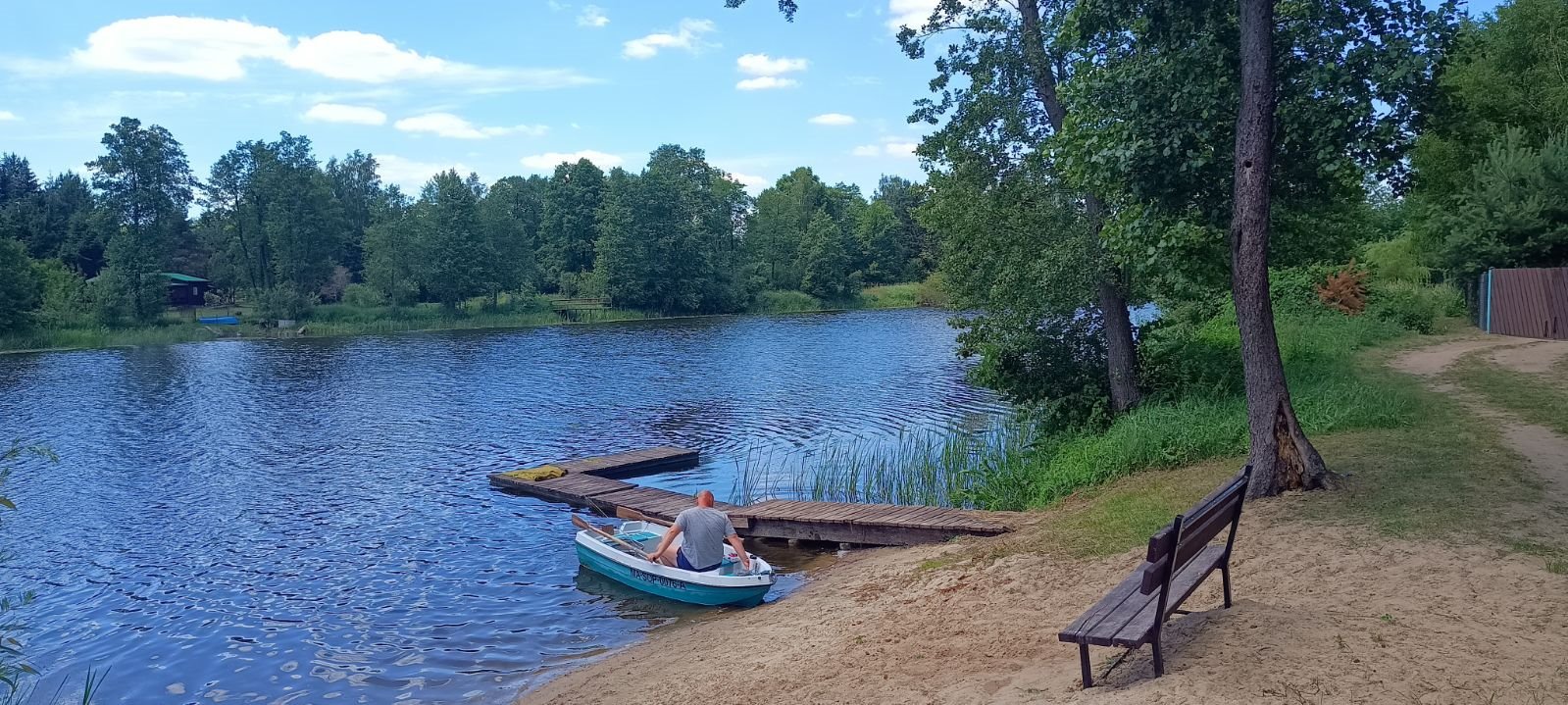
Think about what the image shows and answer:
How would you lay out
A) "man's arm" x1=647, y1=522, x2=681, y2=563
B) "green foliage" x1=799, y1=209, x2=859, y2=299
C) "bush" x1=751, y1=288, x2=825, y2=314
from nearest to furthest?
1. "man's arm" x1=647, y1=522, x2=681, y2=563
2. "bush" x1=751, y1=288, x2=825, y2=314
3. "green foliage" x1=799, y1=209, x2=859, y2=299

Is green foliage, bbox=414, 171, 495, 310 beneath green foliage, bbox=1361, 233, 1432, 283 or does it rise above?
above

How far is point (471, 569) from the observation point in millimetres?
15477

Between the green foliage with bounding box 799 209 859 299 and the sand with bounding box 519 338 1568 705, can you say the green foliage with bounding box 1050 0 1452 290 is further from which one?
the green foliage with bounding box 799 209 859 299

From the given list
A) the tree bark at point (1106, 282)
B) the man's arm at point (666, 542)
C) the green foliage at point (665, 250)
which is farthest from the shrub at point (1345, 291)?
the green foliage at point (665, 250)

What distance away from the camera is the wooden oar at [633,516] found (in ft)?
52.5

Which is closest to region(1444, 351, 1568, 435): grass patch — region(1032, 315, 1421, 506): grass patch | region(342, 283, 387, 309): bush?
region(1032, 315, 1421, 506): grass patch

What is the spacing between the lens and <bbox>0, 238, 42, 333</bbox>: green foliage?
55.7m

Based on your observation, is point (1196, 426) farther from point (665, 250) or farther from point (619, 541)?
point (665, 250)

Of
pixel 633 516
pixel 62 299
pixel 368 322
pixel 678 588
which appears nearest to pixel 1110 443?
pixel 678 588

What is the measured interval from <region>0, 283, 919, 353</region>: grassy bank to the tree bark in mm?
59366

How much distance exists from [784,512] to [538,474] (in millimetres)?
7264

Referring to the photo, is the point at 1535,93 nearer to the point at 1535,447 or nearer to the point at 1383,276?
the point at 1383,276

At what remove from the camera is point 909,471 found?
62.5ft

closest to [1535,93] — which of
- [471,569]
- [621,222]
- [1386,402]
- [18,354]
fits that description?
[1386,402]
